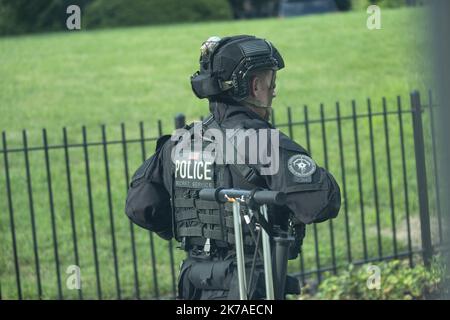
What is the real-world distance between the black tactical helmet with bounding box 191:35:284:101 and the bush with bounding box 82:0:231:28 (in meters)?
27.5

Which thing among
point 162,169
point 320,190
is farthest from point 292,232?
point 162,169

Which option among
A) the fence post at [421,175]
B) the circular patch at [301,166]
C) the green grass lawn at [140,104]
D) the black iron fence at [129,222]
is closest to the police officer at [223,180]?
the circular patch at [301,166]

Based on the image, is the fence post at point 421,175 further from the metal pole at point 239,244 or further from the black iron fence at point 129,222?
the metal pole at point 239,244

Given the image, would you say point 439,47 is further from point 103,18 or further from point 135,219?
point 103,18

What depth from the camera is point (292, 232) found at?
3.11 m

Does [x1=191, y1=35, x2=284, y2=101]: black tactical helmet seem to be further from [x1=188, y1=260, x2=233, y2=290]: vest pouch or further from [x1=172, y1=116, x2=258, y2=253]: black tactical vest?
[x1=188, y1=260, x2=233, y2=290]: vest pouch

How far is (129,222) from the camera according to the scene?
30.8 feet

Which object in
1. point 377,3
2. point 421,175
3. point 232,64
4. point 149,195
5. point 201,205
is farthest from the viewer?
point 377,3

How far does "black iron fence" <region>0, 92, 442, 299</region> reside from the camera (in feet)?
22.4

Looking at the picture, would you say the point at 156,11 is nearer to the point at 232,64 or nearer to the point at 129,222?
the point at 129,222

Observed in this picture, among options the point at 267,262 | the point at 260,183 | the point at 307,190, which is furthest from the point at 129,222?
the point at 267,262

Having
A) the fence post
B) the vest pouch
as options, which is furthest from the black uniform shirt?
the fence post

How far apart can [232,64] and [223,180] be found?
1.47 ft

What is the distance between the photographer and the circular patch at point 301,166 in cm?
310
